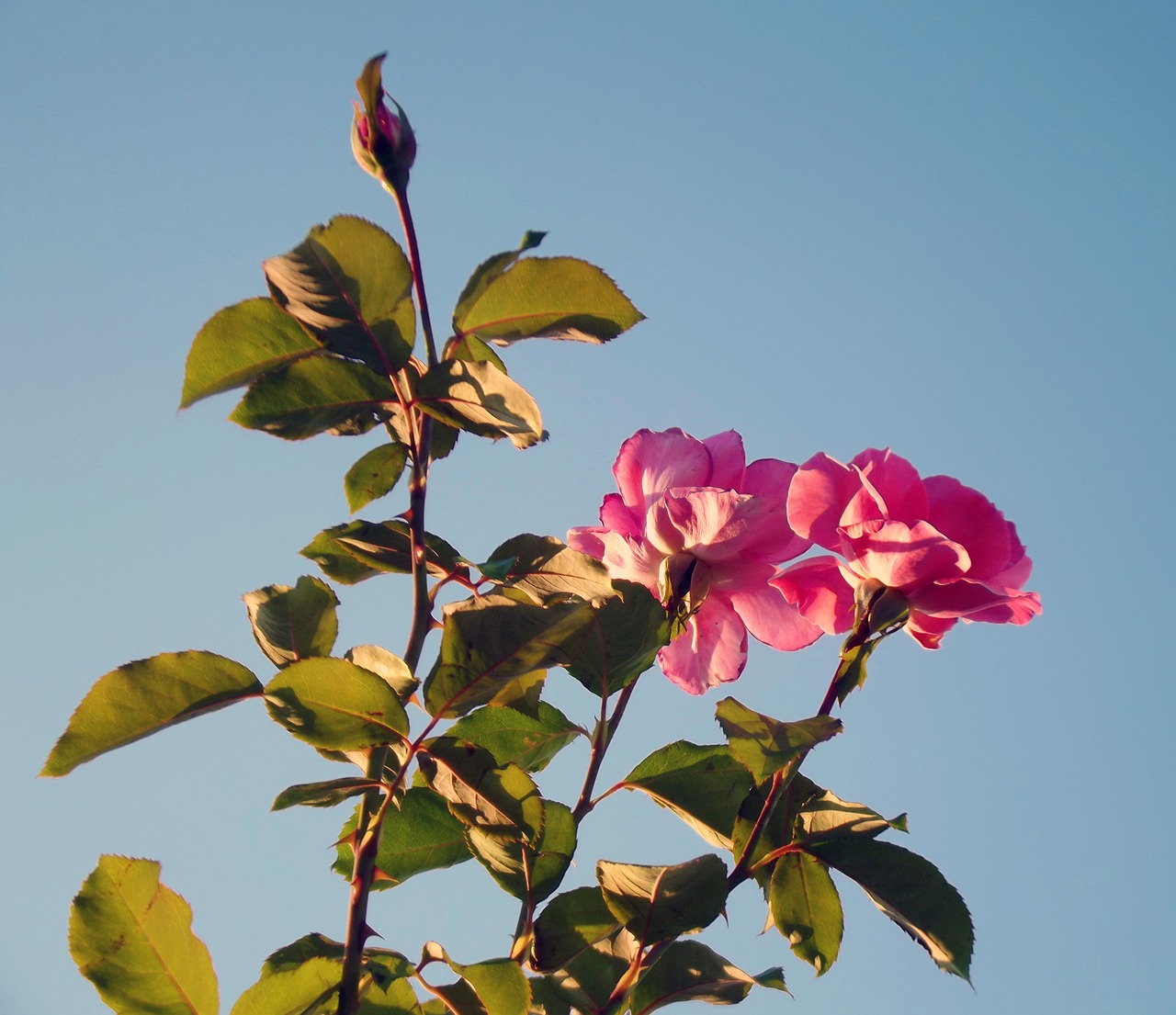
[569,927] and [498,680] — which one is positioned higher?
[498,680]

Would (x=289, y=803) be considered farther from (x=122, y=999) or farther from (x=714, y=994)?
(x=714, y=994)

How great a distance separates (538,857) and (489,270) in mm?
408

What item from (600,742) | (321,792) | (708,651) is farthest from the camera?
(708,651)

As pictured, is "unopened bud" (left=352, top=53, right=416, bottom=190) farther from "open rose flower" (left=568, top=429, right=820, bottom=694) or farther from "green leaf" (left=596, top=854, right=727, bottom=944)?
"green leaf" (left=596, top=854, right=727, bottom=944)

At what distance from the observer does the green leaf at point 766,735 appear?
656 millimetres

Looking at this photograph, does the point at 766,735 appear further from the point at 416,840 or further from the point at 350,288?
the point at 350,288

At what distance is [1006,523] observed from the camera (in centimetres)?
80

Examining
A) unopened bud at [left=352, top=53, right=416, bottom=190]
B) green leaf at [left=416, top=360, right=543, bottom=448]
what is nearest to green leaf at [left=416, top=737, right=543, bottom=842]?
green leaf at [left=416, top=360, right=543, bottom=448]

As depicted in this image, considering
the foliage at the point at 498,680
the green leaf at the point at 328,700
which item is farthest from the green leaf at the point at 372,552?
the green leaf at the point at 328,700

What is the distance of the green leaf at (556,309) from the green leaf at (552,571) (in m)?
0.16

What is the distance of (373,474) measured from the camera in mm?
766

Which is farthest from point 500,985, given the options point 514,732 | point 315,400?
point 315,400

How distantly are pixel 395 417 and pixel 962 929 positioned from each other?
53 cm

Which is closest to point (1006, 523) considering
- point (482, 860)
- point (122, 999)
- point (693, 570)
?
point (693, 570)
